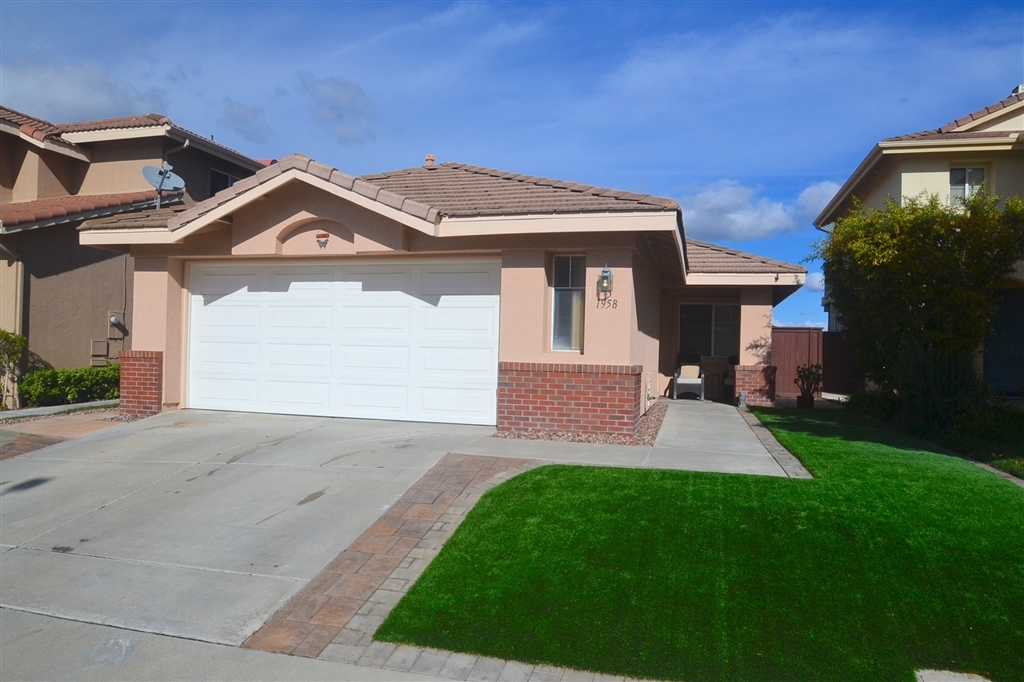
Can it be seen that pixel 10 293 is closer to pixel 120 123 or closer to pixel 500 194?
pixel 120 123

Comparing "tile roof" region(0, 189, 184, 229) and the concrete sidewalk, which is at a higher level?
"tile roof" region(0, 189, 184, 229)

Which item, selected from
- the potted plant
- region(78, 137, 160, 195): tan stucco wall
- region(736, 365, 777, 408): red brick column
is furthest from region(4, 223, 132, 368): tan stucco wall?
the potted plant

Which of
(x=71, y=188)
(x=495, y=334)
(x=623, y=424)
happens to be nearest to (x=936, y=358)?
(x=623, y=424)

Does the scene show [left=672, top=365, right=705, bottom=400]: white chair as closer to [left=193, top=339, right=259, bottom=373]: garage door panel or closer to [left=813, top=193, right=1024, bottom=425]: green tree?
[left=813, top=193, right=1024, bottom=425]: green tree

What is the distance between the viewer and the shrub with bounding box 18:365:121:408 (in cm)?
1405

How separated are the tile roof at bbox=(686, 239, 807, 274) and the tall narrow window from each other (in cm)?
597

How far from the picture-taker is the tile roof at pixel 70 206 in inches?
548

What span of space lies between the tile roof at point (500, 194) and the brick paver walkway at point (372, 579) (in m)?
3.59

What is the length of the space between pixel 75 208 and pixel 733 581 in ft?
47.5

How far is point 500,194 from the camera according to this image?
10.2m

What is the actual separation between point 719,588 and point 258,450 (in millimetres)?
5941

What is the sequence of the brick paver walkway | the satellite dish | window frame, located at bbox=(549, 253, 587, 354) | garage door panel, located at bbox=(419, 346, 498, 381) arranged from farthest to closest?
the satellite dish, garage door panel, located at bbox=(419, 346, 498, 381), window frame, located at bbox=(549, 253, 587, 354), the brick paver walkway

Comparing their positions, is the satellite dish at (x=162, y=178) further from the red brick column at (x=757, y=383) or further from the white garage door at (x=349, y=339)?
the red brick column at (x=757, y=383)

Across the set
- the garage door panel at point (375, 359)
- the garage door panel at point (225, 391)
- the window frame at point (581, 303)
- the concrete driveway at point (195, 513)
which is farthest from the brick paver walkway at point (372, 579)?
the garage door panel at point (225, 391)
